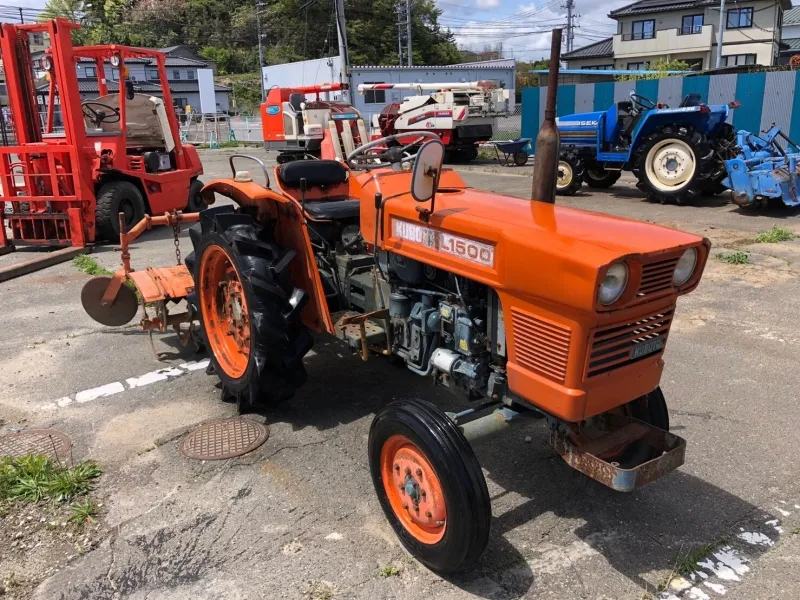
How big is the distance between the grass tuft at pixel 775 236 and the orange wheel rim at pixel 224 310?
A: 6.76 metres

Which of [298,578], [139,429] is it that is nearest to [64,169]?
[139,429]

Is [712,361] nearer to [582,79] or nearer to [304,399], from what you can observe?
[304,399]

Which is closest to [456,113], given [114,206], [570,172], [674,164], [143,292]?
[570,172]

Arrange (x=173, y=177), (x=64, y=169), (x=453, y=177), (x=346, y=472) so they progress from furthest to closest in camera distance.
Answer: (x=173, y=177), (x=64, y=169), (x=453, y=177), (x=346, y=472)

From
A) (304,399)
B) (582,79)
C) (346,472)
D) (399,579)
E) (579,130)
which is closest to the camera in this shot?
(399,579)

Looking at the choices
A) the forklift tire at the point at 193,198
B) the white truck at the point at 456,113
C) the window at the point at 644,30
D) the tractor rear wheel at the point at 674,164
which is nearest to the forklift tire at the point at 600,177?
the tractor rear wheel at the point at 674,164

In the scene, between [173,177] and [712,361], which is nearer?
[712,361]

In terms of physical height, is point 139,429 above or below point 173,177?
below

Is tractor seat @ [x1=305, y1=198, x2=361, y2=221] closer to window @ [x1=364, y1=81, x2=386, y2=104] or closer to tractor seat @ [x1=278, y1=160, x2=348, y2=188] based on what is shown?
tractor seat @ [x1=278, y1=160, x2=348, y2=188]

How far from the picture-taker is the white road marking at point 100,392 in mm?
4123

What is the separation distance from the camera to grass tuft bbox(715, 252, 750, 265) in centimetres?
710

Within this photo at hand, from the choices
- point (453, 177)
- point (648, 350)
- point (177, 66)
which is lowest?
point (648, 350)

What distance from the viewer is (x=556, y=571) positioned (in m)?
2.54

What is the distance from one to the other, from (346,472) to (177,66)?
5009 centimetres
